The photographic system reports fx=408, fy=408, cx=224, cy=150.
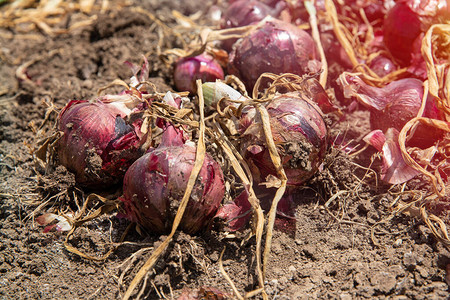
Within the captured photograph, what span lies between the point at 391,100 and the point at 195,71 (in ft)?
3.36

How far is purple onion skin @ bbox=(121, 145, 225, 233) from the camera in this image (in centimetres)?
149

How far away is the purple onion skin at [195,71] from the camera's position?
2254 millimetres

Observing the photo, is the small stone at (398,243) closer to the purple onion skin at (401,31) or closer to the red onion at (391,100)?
the red onion at (391,100)

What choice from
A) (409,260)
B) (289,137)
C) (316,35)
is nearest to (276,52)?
(316,35)

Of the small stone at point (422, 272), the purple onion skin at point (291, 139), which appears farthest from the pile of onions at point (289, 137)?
the small stone at point (422, 272)

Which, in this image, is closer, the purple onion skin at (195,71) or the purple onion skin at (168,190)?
the purple onion skin at (168,190)

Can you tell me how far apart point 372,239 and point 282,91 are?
0.82 m

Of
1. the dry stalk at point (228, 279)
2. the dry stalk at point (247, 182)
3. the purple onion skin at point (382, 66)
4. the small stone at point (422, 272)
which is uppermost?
the purple onion skin at point (382, 66)

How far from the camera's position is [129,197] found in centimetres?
157

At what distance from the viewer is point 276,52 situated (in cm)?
203

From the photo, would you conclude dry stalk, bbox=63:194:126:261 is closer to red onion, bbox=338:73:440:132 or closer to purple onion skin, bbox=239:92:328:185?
purple onion skin, bbox=239:92:328:185

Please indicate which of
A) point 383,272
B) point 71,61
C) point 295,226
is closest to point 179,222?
point 295,226

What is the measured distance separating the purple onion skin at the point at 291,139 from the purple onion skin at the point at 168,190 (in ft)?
0.65

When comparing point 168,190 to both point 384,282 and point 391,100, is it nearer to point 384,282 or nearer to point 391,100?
point 384,282
